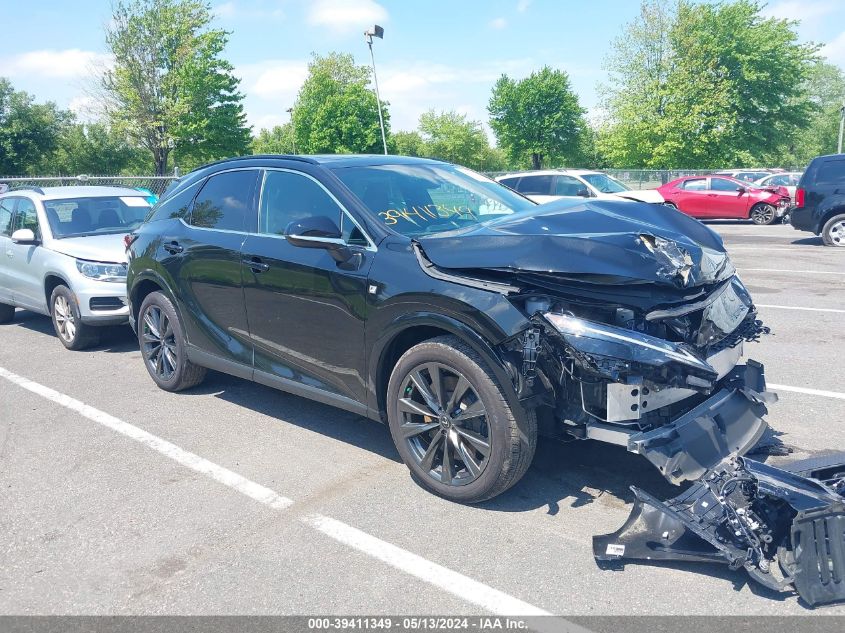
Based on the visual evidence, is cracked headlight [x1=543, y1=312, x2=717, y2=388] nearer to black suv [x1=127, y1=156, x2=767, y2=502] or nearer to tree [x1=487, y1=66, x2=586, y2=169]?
black suv [x1=127, y1=156, x2=767, y2=502]

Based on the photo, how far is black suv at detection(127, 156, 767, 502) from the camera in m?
3.39

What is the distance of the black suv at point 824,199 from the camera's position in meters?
14.8

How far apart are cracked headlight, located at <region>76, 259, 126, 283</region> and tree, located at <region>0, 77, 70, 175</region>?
40.9m

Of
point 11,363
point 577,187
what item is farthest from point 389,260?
point 577,187

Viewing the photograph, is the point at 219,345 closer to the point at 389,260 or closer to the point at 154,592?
the point at 389,260

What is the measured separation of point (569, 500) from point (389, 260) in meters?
1.65

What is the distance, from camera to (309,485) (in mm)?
4266

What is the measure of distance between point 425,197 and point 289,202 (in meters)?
0.92

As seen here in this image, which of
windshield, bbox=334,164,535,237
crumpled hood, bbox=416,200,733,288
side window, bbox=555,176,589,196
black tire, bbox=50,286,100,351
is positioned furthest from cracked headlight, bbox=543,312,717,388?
side window, bbox=555,176,589,196

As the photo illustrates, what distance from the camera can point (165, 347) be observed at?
605cm

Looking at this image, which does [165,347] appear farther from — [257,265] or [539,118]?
[539,118]

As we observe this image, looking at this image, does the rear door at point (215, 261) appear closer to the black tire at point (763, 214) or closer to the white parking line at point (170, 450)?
the white parking line at point (170, 450)

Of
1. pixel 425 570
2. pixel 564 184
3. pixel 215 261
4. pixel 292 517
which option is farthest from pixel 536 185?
pixel 425 570

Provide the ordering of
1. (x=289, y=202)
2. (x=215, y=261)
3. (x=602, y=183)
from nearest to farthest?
(x=289, y=202), (x=215, y=261), (x=602, y=183)
